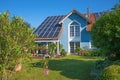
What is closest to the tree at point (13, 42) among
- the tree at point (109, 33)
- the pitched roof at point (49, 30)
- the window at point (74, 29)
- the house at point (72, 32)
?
the tree at point (109, 33)

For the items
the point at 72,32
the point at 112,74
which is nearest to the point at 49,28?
the point at 72,32

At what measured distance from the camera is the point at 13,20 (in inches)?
500

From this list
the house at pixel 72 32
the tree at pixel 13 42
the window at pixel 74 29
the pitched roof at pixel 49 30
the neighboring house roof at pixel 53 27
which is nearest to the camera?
the tree at pixel 13 42

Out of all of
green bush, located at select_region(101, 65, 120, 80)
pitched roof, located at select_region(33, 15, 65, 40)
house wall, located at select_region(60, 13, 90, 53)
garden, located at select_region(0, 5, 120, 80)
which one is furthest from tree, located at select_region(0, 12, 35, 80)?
house wall, located at select_region(60, 13, 90, 53)

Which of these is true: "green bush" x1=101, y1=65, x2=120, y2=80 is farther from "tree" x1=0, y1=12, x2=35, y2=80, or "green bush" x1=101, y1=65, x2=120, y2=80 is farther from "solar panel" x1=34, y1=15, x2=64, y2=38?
"solar panel" x1=34, y1=15, x2=64, y2=38

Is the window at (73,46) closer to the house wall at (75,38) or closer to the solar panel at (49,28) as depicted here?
the house wall at (75,38)

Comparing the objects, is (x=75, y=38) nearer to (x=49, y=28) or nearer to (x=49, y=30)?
(x=49, y=30)

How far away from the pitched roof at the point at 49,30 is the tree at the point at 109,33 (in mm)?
18389

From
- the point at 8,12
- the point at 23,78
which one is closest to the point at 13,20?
the point at 8,12

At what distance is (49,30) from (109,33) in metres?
23.0

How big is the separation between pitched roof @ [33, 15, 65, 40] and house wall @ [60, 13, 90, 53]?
3.68 feet

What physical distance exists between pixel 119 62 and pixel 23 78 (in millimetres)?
6789

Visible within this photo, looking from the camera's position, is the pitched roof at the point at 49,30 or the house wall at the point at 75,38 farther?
the house wall at the point at 75,38

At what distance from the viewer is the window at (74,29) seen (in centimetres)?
4116
